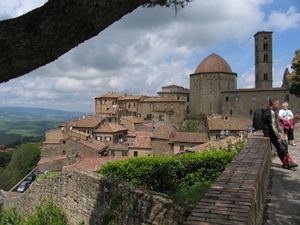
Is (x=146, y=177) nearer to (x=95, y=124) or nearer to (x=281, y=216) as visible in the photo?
(x=281, y=216)

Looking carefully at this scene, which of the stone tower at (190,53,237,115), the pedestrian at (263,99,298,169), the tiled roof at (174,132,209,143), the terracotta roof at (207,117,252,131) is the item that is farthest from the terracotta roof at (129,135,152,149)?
the stone tower at (190,53,237,115)

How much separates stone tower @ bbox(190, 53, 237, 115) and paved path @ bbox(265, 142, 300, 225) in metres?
63.9

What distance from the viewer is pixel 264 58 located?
241 feet

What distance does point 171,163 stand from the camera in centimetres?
1064

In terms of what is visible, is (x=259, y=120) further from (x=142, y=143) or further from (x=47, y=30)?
(x=142, y=143)

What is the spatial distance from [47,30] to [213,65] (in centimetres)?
7193

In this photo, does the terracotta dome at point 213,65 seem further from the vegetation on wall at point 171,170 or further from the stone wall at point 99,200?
the stone wall at point 99,200

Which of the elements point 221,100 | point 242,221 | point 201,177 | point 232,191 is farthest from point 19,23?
point 221,100

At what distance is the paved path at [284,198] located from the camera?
4.46 meters

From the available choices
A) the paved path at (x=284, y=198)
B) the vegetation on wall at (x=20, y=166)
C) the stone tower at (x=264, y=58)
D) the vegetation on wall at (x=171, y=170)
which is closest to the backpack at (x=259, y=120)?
the paved path at (x=284, y=198)

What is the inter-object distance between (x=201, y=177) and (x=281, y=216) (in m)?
6.03

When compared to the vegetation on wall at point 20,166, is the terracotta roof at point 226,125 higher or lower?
higher

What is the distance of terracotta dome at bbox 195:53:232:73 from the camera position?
71.3m

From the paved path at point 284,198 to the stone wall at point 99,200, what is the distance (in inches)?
58.5
